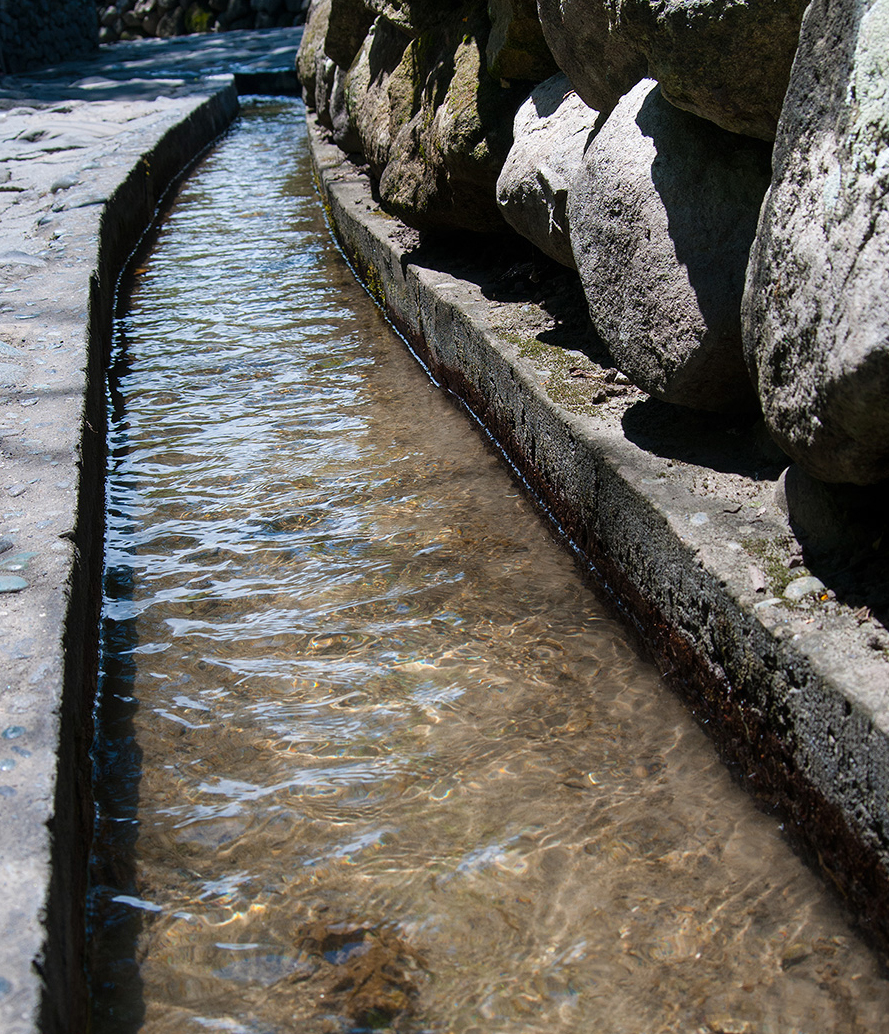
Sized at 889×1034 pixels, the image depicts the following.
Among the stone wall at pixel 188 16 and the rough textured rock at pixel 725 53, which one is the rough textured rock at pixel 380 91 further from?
the stone wall at pixel 188 16

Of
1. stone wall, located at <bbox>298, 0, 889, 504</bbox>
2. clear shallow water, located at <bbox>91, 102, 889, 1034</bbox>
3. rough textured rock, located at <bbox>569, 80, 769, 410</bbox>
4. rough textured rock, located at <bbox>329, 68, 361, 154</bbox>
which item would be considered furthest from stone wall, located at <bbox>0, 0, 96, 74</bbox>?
rough textured rock, located at <bbox>569, 80, 769, 410</bbox>

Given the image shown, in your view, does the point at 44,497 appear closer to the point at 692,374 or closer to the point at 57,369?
the point at 57,369

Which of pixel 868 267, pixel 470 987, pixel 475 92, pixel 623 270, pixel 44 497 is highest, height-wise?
pixel 475 92

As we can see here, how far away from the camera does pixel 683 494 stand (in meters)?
2.34

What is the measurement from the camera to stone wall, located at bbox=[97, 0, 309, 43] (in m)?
23.5

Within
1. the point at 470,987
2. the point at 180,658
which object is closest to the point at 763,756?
the point at 470,987

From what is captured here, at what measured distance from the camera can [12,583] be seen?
2248 mm

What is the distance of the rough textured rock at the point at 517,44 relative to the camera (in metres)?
3.65

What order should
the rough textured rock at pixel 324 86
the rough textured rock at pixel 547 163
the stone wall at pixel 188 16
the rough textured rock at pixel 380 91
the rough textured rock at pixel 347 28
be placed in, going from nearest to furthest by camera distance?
the rough textured rock at pixel 547 163
the rough textured rock at pixel 380 91
the rough textured rock at pixel 347 28
the rough textured rock at pixel 324 86
the stone wall at pixel 188 16

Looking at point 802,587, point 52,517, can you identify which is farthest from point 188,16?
point 802,587

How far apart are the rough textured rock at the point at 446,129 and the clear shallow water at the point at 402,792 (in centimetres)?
112

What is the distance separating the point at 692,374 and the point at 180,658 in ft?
4.88

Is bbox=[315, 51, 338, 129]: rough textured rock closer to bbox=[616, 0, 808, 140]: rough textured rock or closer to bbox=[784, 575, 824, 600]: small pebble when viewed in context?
bbox=[616, 0, 808, 140]: rough textured rock

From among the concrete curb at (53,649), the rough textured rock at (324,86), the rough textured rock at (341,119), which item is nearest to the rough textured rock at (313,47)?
the rough textured rock at (324,86)
